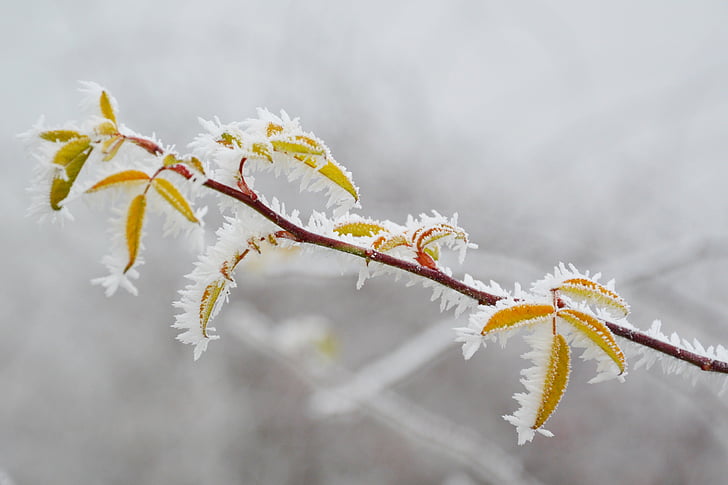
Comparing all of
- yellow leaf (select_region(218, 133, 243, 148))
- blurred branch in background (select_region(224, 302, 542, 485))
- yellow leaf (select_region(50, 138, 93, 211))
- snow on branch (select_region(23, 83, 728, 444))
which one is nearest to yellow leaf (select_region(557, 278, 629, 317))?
snow on branch (select_region(23, 83, 728, 444))

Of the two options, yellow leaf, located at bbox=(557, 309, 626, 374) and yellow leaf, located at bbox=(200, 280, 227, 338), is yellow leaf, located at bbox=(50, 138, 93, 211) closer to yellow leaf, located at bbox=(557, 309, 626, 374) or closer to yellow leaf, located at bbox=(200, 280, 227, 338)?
yellow leaf, located at bbox=(200, 280, 227, 338)

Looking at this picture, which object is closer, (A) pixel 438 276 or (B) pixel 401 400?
(A) pixel 438 276

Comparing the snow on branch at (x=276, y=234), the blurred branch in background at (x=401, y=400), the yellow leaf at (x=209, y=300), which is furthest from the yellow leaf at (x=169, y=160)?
the blurred branch in background at (x=401, y=400)

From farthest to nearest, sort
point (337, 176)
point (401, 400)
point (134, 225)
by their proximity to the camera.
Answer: point (401, 400), point (337, 176), point (134, 225)

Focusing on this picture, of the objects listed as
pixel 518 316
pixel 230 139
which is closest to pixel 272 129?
pixel 230 139

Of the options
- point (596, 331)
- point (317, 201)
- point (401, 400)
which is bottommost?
point (596, 331)

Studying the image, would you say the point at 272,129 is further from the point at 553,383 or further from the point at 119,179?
the point at 553,383

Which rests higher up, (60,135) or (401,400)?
(401,400)
